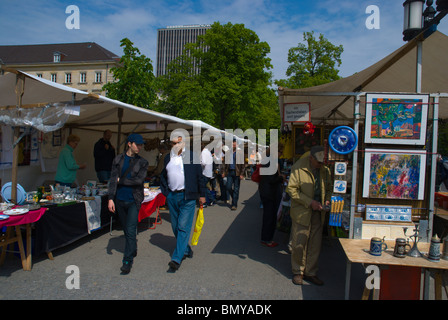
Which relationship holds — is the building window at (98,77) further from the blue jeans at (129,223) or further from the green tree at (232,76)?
the blue jeans at (129,223)

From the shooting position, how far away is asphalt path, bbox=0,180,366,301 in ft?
11.4

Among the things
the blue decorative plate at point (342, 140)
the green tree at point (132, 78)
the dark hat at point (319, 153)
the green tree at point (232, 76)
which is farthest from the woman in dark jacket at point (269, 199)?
the green tree at point (232, 76)

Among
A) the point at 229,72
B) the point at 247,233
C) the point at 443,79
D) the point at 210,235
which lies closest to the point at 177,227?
the point at 210,235

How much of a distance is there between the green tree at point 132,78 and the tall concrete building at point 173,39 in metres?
71.6

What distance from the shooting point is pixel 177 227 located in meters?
4.31

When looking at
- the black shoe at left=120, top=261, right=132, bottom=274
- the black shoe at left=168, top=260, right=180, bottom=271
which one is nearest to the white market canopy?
the black shoe at left=168, top=260, right=180, bottom=271

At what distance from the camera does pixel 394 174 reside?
10.8 feet

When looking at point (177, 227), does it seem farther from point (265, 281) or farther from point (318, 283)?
point (318, 283)

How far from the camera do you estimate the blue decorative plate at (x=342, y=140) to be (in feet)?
10.9

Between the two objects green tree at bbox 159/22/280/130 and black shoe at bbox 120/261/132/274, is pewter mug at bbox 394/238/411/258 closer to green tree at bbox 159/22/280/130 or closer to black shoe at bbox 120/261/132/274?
black shoe at bbox 120/261/132/274

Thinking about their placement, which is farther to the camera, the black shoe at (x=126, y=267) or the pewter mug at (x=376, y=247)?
the black shoe at (x=126, y=267)

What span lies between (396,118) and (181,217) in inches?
118

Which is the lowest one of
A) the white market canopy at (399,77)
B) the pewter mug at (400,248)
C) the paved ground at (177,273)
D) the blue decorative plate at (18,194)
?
the paved ground at (177,273)

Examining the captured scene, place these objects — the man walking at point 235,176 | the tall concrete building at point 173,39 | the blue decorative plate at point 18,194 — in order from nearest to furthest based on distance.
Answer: the blue decorative plate at point 18,194, the man walking at point 235,176, the tall concrete building at point 173,39
